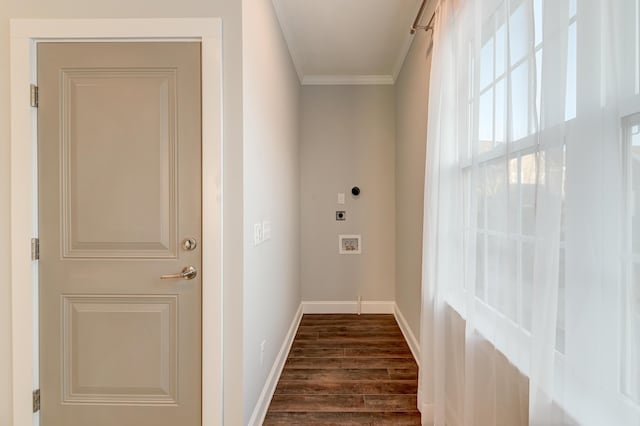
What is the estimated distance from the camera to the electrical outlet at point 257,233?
1.77m

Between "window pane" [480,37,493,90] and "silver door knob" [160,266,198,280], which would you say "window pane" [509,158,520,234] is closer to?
"window pane" [480,37,493,90]

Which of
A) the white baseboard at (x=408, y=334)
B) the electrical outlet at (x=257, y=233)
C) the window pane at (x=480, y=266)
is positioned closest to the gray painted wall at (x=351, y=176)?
the white baseboard at (x=408, y=334)

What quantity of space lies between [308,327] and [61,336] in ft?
6.99

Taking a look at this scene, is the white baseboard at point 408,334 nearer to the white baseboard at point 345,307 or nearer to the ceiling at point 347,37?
the white baseboard at point 345,307

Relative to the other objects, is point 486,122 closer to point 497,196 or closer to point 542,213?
point 497,196

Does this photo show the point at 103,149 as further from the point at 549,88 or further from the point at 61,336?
the point at 549,88

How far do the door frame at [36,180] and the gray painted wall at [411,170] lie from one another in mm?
1519

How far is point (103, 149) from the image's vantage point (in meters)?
1.59

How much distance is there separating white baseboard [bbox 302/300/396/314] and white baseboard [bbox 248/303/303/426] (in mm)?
618

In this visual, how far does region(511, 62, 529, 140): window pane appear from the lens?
3.31ft

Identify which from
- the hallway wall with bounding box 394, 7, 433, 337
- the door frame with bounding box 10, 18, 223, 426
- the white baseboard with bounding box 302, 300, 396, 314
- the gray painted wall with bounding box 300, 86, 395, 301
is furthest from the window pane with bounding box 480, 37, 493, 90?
the white baseboard with bounding box 302, 300, 396, 314

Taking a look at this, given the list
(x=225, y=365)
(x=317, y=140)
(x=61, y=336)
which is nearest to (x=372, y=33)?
(x=317, y=140)

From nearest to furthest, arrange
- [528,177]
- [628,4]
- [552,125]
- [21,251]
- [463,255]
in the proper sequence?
[628,4]
[552,125]
[528,177]
[463,255]
[21,251]

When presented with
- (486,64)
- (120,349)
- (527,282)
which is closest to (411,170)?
(486,64)
